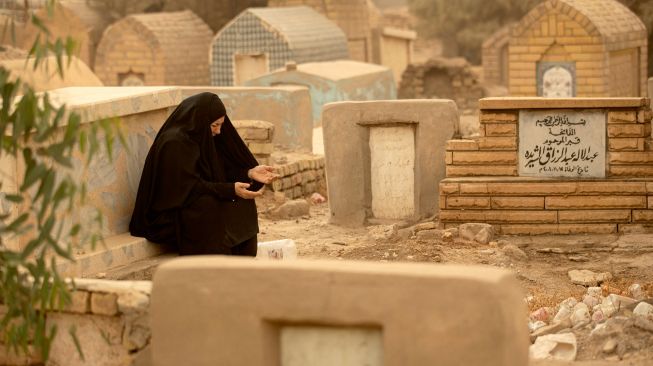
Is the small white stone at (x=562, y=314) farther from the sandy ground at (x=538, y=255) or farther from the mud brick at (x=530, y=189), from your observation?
the mud brick at (x=530, y=189)

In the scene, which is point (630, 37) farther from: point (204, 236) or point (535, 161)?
point (204, 236)

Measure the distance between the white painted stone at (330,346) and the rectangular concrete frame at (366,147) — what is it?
21.1ft

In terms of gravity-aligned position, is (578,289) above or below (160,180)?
below

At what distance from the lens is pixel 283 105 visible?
15297 millimetres

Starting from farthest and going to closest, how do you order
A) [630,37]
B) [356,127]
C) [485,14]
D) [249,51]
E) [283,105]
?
[485,14] → [249,51] → [630,37] → [283,105] → [356,127]

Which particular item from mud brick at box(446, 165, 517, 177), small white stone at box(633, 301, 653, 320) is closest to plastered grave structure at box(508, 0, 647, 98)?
mud brick at box(446, 165, 517, 177)

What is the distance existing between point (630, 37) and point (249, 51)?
978 centimetres

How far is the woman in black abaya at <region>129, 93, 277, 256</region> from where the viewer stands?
7.39m

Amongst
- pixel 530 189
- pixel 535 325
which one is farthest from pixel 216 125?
pixel 530 189

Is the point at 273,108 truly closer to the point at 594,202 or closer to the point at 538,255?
the point at 594,202

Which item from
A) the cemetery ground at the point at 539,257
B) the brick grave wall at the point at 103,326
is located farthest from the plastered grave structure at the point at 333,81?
the brick grave wall at the point at 103,326

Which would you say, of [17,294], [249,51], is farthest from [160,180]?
[249,51]

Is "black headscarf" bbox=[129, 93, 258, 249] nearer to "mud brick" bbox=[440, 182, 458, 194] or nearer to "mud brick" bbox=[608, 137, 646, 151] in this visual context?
"mud brick" bbox=[440, 182, 458, 194]

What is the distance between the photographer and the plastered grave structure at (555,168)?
9438 millimetres
